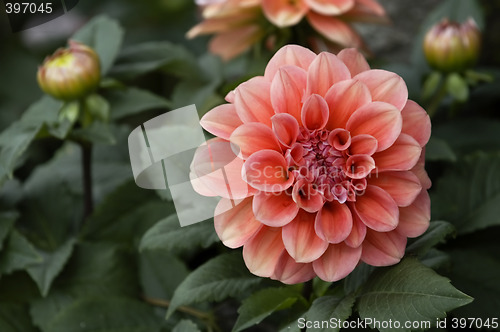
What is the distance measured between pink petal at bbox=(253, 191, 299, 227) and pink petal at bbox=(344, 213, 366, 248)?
55mm

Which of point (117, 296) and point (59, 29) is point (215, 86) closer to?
point (117, 296)

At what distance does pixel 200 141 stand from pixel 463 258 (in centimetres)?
37

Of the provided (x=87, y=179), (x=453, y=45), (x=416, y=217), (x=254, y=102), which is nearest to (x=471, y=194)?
(x=453, y=45)

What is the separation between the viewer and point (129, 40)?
5.38 ft

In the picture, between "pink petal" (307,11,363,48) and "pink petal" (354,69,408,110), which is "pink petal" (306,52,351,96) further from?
"pink petal" (307,11,363,48)

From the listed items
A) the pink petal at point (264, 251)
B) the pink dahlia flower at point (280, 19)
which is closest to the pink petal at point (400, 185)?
the pink petal at point (264, 251)

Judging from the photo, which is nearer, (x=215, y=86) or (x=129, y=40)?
(x=215, y=86)

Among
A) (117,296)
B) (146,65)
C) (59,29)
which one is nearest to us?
(117,296)

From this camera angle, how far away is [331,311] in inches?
23.0

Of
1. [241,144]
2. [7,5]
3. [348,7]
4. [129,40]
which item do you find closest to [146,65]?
[7,5]

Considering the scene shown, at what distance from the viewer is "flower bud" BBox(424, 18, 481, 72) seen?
2.88 feet

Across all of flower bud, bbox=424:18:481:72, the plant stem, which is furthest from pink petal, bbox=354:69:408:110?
the plant stem

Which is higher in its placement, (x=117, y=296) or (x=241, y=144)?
(x=241, y=144)

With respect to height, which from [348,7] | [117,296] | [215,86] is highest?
[348,7]
